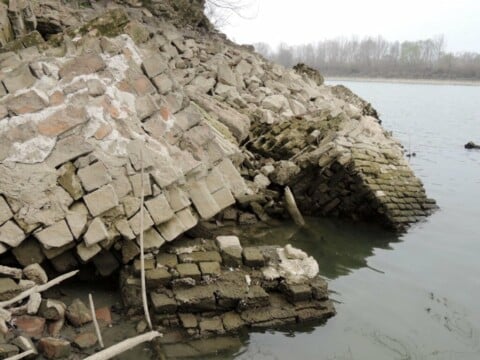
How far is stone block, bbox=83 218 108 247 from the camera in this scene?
5598 millimetres

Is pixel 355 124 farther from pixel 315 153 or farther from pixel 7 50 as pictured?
pixel 7 50

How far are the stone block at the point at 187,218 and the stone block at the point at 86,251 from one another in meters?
1.11

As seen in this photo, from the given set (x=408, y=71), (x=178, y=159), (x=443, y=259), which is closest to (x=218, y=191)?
(x=178, y=159)

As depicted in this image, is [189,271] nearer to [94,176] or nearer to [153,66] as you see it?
[94,176]

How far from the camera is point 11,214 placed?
210 inches

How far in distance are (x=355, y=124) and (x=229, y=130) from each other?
275 centimetres

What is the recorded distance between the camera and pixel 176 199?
20.8 ft

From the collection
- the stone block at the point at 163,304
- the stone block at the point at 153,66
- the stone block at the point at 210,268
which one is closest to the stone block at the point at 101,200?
the stone block at the point at 163,304

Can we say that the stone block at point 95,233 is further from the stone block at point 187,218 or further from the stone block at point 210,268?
the stone block at point 210,268

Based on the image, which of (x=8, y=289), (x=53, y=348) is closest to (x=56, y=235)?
(x=8, y=289)

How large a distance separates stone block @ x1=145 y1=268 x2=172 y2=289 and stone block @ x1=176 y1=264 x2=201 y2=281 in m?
0.15

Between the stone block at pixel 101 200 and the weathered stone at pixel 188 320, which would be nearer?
the weathered stone at pixel 188 320

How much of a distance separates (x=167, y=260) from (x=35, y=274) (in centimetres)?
145

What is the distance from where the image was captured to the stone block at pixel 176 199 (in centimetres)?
632
